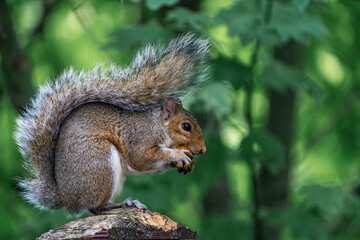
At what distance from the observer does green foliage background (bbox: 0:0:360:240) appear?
Result: 12.3 feet

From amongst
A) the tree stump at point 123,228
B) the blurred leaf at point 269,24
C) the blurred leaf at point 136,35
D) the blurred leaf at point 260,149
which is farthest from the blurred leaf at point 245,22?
the tree stump at point 123,228

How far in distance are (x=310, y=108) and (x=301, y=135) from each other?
45 cm

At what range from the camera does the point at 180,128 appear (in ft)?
8.31

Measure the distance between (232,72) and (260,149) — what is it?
1.99ft

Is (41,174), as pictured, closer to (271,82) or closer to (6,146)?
(271,82)

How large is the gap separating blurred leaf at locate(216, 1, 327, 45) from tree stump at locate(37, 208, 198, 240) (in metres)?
1.78

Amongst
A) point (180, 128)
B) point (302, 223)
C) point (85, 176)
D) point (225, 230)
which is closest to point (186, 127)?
point (180, 128)

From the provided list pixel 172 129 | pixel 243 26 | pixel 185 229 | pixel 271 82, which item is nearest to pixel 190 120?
pixel 172 129

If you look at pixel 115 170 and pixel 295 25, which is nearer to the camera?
pixel 115 170

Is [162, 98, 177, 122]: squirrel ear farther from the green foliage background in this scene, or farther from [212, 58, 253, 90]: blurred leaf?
[212, 58, 253, 90]: blurred leaf

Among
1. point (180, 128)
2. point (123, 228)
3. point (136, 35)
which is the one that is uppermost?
point (136, 35)

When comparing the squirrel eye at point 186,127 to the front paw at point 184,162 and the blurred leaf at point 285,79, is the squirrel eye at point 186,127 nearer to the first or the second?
the front paw at point 184,162

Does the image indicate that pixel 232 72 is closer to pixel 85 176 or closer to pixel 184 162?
pixel 184 162

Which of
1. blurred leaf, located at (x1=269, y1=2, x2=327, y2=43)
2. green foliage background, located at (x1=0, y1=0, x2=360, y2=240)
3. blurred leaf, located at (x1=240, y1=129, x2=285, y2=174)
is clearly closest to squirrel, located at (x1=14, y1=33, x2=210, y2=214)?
green foliage background, located at (x1=0, y1=0, x2=360, y2=240)
